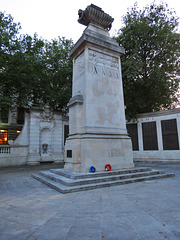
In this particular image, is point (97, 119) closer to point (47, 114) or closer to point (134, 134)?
point (134, 134)

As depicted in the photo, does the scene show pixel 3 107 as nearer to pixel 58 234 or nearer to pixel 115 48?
pixel 115 48

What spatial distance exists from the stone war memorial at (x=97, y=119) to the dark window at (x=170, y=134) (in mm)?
8093

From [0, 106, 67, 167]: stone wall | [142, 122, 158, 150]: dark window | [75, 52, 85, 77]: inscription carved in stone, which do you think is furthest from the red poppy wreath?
[0, 106, 67, 167]: stone wall

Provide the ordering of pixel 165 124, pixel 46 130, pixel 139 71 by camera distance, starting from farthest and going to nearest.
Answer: pixel 46 130
pixel 139 71
pixel 165 124

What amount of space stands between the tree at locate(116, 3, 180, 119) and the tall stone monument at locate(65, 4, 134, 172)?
7.79m

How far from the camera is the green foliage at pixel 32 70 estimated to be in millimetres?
18562

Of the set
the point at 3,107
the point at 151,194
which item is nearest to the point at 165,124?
the point at 151,194

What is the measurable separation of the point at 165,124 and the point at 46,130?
1399 centimetres

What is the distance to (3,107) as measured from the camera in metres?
17.8

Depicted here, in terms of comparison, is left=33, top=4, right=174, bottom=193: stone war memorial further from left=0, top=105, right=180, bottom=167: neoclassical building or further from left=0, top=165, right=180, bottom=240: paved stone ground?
left=0, top=105, right=180, bottom=167: neoclassical building

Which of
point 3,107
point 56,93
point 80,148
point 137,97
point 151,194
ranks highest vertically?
point 56,93

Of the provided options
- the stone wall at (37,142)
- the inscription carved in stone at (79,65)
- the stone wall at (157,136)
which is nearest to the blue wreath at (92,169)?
the inscription carved in stone at (79,65)

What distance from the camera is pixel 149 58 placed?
19.9 m

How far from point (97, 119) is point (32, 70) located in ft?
47.3
